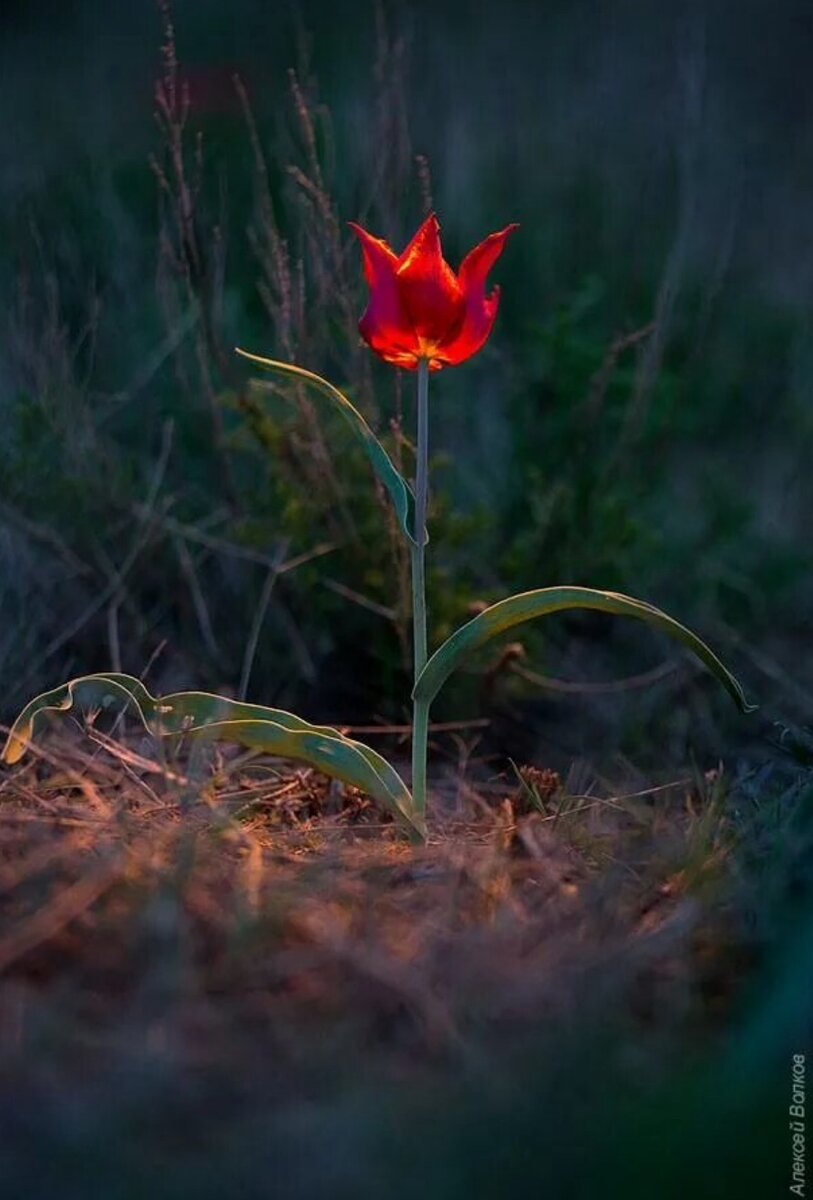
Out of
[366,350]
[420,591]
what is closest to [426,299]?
[420,591]

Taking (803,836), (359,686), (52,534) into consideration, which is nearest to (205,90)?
(52,534)

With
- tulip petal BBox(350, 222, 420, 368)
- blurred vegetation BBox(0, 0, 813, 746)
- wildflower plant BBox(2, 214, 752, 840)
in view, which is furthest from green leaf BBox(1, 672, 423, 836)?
tulip petal BBox(350, 222, 420, 368)

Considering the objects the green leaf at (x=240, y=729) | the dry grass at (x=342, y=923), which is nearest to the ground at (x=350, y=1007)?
the dry grass at (x=342, y=923)

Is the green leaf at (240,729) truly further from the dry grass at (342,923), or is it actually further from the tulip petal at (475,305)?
the tulip petal at (475,305)

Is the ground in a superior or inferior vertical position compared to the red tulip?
inferior

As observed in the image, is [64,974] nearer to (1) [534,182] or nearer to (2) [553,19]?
(1) [534,182]

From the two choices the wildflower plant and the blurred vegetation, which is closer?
the wildflower plant

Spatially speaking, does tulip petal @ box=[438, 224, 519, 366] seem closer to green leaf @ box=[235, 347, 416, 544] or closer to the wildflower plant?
the wildflower plant
